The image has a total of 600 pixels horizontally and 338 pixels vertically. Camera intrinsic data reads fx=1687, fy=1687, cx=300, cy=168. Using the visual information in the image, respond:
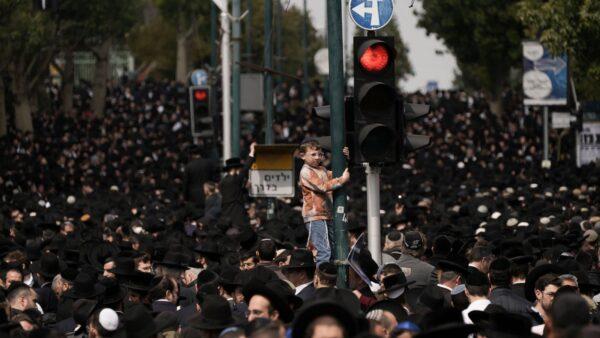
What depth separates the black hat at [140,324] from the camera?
35.0 ft

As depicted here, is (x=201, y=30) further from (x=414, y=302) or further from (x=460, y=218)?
(x=414, y=302)

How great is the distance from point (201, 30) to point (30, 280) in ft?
250

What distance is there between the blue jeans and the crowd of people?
3 cm

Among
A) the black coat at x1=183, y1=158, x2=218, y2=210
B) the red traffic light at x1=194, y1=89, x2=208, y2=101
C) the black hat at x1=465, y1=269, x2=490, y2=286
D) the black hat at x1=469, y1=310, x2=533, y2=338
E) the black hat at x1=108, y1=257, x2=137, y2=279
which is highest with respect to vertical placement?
the red traffic light at x1=194, y1=89, x2=208, y2=101

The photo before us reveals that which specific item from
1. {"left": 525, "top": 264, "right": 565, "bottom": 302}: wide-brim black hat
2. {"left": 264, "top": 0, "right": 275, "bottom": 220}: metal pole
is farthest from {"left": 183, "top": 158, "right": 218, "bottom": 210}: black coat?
{"left": 525, "top": 264, "right": 565, "bottom": 302}: wide-brim black hat

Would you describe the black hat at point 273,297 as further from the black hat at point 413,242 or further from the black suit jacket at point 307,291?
the black hat at point 413,242

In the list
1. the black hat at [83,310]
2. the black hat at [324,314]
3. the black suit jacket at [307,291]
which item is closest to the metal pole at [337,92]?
the black suit jacket at [307,291]

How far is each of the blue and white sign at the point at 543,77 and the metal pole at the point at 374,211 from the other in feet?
94.7

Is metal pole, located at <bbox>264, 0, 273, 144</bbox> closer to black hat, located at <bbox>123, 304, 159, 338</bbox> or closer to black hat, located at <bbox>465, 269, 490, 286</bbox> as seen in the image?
black hat, located at <bbox>465, 269, 490, 286</bbox>

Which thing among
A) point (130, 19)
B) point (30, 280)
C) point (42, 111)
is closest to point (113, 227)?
point (30, 280)

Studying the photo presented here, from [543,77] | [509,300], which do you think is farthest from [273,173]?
Answer: [543,77]

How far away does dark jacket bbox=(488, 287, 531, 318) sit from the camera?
12400mm

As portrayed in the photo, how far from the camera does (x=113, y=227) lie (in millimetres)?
23859

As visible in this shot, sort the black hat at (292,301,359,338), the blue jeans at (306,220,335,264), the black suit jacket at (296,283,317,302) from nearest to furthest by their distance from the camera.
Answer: the black hat at (292,301,359,338) → the black suit jacket at (296,283,317,302) → the blue jeans at (306,220,335,264)
